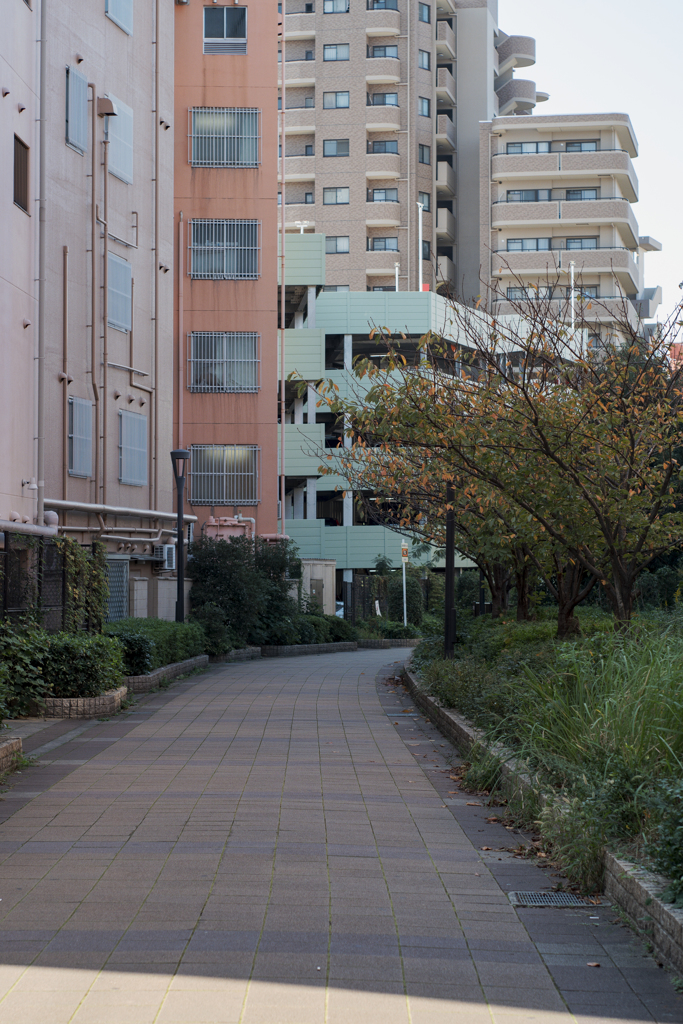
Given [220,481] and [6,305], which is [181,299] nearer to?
[220,481]

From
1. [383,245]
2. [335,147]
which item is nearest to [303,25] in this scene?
[335,147]

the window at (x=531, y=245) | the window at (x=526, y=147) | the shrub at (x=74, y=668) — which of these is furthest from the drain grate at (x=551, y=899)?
the window at (x=526, y=147)

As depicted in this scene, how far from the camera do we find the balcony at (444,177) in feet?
236

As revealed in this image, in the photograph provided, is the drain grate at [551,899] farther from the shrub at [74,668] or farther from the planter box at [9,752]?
the shrub at [74,668]

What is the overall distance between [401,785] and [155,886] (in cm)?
372

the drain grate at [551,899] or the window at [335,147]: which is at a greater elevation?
the window at [335,147]

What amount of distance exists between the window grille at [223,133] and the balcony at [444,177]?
38073mm

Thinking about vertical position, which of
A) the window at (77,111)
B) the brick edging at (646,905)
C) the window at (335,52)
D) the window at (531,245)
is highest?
the window at (335,52)

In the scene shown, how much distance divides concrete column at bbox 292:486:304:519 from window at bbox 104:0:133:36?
1156 inches

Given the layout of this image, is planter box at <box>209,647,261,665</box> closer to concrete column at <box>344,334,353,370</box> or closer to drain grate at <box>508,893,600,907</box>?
drain grate at <box>508,893,600,907</box>

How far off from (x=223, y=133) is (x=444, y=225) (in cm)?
3875

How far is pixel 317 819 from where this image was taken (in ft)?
26.0

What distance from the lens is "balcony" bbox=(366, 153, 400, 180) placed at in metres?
67.1

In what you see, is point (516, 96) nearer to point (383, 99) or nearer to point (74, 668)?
point (383, 99)
